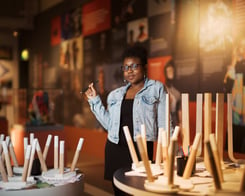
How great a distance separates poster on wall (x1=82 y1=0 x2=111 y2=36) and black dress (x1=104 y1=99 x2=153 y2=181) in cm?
365

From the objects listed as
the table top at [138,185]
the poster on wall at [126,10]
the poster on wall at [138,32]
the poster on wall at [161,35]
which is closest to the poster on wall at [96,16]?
the poster on wall at [126,10]

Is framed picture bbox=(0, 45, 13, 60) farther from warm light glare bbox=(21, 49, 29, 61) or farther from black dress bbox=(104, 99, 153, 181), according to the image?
black dress bbox=(104, 99, 153, 181)

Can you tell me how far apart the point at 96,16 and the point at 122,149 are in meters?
4.19

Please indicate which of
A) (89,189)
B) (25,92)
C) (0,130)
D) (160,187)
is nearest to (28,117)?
(25,92)

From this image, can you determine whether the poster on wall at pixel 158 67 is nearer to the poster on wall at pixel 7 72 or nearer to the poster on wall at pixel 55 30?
the poster on wall at pixel 55 30

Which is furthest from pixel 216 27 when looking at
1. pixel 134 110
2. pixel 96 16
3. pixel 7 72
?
pixel 7 72

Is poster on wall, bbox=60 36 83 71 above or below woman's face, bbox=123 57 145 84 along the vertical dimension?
above

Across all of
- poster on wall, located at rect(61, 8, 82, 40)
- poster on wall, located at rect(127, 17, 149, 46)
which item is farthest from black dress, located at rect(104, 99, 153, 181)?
poster on wall, located at rect(61, 8, 82, 40)

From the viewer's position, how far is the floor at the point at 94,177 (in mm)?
4035

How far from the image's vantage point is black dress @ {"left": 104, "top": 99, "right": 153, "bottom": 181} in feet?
8.73

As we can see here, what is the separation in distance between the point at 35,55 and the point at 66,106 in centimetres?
217

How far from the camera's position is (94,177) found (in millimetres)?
4762

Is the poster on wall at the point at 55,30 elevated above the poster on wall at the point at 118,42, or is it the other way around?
the poster on wall at the point at 55,30

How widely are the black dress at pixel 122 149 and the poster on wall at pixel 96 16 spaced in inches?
144
